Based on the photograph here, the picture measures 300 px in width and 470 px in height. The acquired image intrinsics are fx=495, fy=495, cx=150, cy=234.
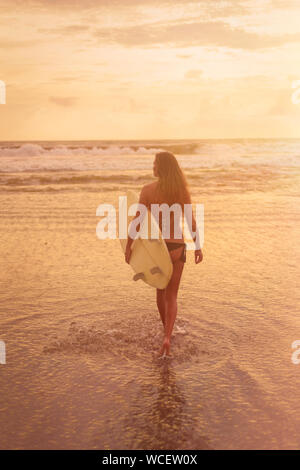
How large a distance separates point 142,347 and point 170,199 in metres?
1.41

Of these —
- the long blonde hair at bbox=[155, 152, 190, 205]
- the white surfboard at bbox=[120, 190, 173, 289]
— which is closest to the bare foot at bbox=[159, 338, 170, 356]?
the white surfboard at bbox=[120, 190, 173, 289]

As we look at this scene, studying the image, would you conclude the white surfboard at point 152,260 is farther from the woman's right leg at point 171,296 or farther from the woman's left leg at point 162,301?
the woman's left leg at point 162,301

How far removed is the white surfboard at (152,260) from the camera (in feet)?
14.1

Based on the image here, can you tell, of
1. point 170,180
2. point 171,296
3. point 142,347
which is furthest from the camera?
point 142,347

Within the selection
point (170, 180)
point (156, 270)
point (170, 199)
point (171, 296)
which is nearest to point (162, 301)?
point (171, 296)

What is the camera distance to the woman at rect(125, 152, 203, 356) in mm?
4211

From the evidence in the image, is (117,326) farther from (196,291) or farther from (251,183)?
(251,183)

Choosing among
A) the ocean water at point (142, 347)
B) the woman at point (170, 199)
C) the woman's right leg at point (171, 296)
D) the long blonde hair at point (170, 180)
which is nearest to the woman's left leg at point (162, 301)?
the woman at point (170, 199)

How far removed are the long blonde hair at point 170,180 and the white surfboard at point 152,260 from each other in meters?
0.27

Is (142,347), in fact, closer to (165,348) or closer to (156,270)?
(165,348)

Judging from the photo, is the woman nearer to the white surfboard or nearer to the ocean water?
the white surfboard

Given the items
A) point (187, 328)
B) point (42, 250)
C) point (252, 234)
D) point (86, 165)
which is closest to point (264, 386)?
point (187, 328)

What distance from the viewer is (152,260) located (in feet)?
14.4

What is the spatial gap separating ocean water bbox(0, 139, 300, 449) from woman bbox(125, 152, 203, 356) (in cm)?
39
